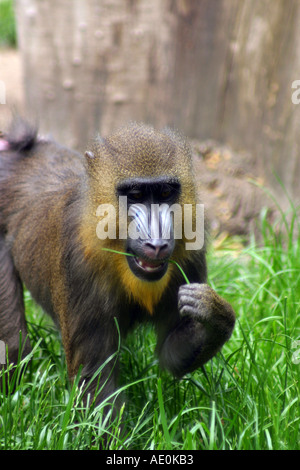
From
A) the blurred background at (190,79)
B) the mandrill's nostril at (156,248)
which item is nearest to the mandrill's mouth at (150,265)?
the mandrill's nostril at (156,248)

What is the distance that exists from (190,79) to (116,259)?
442cm

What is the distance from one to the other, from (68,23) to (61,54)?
357 mm

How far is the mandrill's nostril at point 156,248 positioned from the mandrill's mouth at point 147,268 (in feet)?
0.33

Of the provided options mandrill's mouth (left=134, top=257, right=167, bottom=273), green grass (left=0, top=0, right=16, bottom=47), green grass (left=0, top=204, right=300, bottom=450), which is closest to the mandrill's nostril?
mandrill's mouth (left=134, top=257, right=167, bottom=273)

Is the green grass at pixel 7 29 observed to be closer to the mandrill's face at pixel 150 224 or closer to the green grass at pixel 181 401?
the green grass at pixel 181 401

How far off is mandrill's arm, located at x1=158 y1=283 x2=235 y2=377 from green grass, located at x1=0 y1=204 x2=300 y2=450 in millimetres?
160

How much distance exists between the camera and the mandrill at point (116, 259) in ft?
11.3

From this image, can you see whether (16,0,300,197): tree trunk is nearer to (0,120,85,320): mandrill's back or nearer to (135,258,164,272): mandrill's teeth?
(0,120,85,320): mandrill's back

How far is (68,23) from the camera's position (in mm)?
7461

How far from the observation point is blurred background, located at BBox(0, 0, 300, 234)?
274 inches
